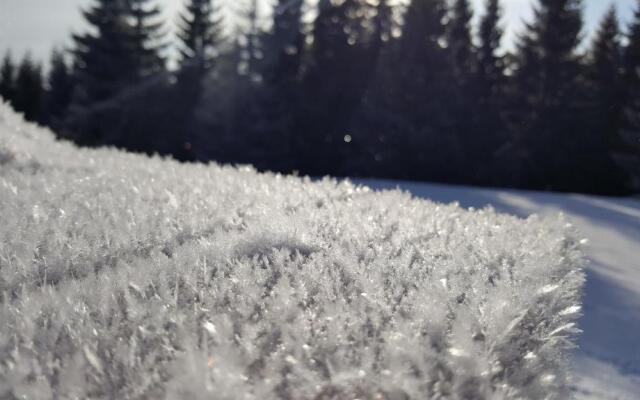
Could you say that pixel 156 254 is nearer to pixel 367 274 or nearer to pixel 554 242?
pixel 367 274

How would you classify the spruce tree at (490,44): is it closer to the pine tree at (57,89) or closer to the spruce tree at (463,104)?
the spruce tree at (463,104)

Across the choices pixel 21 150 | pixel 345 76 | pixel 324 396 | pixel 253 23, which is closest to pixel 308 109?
pixel 345 76

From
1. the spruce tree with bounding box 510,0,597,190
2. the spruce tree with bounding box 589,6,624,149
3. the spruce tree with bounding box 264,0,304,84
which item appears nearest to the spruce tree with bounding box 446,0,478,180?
the spruce tree with bounding box 510,0,597,190

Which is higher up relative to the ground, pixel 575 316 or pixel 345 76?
pixel 345 76

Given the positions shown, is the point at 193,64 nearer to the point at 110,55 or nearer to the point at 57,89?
the point at 110,55

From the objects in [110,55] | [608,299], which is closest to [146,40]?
[110,55]

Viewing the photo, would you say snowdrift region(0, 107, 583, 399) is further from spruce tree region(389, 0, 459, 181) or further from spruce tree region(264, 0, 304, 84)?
spruce tree region(264, 0, 304, 84)
